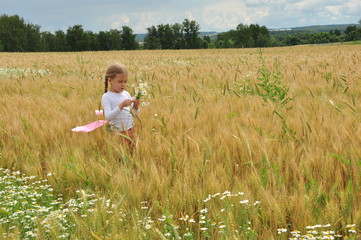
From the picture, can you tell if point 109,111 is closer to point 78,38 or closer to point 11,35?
point 78,38

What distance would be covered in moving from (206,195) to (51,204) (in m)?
0.92

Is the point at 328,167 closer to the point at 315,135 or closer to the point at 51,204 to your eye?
the point at 315,135

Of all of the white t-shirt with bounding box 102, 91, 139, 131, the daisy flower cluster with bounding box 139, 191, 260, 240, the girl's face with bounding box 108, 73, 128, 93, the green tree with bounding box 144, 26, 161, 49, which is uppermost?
the green tree with bounding box 144, 26, 161, 49

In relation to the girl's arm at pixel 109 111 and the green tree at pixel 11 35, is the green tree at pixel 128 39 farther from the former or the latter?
the girl's arm at pixel 109 111

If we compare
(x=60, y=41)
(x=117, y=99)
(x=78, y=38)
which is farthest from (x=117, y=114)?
(x=60, y=41)

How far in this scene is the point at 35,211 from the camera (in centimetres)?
179

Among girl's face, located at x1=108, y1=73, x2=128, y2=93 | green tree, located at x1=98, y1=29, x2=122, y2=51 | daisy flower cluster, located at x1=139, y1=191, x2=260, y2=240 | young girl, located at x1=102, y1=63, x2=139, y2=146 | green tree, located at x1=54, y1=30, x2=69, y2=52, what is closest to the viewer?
daisy flower cluster, located at x1=139, y1=191, x2=260, y2=240

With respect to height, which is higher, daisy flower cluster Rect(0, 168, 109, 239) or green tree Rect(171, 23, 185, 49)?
green tree Rect(171, 23, 185, 49)

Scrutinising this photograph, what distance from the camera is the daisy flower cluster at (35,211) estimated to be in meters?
1.51

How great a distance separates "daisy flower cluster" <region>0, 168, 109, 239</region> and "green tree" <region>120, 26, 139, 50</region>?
7839 cm

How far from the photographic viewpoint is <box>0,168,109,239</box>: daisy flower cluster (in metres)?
1.51

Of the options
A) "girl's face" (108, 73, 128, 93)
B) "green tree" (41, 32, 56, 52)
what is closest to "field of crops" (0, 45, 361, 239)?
"girl's face" (108, 73, 128, 93)

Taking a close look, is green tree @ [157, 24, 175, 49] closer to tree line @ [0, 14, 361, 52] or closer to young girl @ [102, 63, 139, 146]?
tree line @ [0, 14, 361, 52]

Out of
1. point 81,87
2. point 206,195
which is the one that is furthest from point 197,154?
point 81,87
